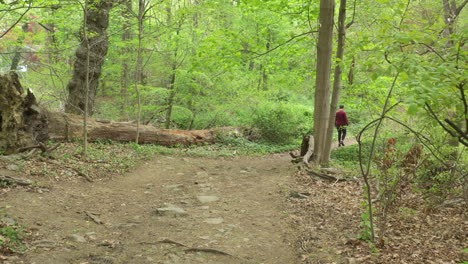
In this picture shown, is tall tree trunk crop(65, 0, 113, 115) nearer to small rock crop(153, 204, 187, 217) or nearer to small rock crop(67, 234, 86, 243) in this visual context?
small rock crop(153, 204, 187, 217)

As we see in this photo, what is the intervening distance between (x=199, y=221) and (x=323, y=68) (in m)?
5.75

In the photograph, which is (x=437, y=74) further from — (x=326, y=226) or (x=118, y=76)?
(x=118, y=76)

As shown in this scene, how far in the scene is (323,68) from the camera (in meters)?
9.45

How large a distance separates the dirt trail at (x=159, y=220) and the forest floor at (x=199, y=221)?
0.05ft

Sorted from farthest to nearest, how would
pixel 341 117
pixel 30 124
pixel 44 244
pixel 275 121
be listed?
pixel 275 121, pixel 341 117, pixel 30 124, pixel 44 244

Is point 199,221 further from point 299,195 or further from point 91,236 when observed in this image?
point 299,195

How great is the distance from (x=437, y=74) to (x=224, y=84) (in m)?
11.8

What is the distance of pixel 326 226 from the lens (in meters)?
5.58

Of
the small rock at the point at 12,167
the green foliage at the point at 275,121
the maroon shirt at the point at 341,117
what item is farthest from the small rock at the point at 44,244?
the maroon shirt at the point at 341,117

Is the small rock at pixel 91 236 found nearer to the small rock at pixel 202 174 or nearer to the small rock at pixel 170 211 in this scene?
the small rock at pixel 170 211

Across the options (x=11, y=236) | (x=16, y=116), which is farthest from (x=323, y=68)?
(x=11, y=236)

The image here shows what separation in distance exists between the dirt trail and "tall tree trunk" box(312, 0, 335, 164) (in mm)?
1738

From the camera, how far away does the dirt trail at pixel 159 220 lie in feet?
14.8

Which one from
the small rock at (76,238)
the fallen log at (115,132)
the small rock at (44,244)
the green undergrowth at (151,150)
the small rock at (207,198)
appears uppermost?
the fallen log at (115,132)
